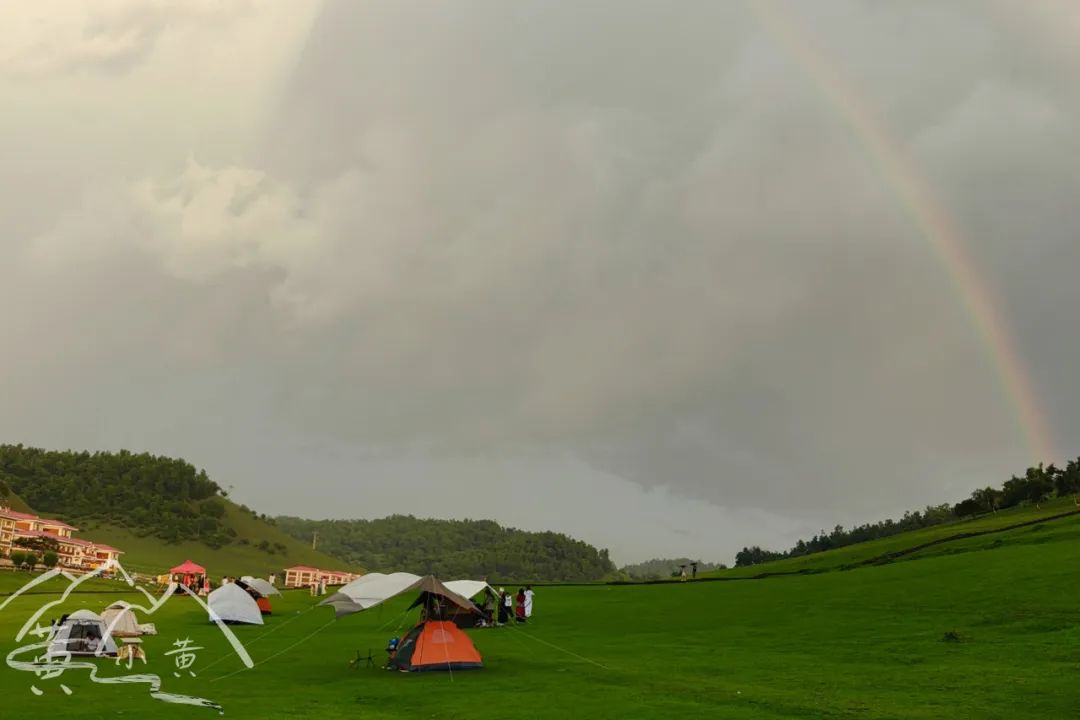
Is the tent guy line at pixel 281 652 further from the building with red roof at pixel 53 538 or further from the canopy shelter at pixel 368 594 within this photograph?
the building with red roof at pixel 53 538

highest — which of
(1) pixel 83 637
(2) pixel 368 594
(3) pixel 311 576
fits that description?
(2) pixel 368 594

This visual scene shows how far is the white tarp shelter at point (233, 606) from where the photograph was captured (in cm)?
5300

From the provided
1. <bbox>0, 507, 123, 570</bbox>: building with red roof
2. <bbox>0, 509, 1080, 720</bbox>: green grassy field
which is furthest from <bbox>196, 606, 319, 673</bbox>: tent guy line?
<bbox>0, 507, 123, 570</bbox>: building with red roof

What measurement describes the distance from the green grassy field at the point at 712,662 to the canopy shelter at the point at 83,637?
1830 millimetres

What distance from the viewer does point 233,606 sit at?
53.5m

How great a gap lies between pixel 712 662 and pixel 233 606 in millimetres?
34335

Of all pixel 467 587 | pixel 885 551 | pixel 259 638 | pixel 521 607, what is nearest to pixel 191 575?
pixel 467 587

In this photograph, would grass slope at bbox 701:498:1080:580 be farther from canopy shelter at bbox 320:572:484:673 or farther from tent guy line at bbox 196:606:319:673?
canopy shelter at bbox 320:572:484:673

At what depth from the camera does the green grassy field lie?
74.1 feet

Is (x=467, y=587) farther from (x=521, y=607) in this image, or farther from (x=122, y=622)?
(x=122, y=622)

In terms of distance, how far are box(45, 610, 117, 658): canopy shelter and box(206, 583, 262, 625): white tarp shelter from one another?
57.9 ft

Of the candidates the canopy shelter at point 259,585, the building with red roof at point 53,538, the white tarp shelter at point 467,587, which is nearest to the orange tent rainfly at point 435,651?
the white tarp shelter at point 467,587

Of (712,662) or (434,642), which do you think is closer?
(712,662)

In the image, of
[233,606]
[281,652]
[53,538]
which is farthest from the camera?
[53,538]
